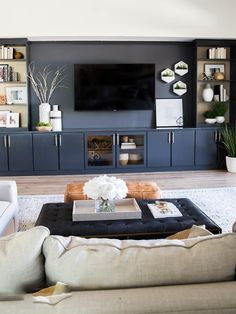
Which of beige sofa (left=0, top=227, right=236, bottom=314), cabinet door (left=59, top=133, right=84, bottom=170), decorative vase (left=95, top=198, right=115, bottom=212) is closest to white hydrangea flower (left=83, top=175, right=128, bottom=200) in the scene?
decorative vase (left=95, top=198, right=115, bottom=212)

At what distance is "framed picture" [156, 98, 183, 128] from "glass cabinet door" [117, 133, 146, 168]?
0.56 metres

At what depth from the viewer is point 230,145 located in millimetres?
6750

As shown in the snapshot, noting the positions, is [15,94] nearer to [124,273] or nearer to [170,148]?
[170,148]

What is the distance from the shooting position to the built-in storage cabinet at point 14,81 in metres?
6.60

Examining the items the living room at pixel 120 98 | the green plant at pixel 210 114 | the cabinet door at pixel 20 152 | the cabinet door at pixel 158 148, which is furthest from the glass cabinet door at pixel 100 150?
the green plant at pixel 210 114

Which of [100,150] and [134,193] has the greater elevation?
[100,150]

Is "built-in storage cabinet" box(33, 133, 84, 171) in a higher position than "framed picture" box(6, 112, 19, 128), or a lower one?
lower

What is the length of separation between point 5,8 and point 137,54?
91.0 inches

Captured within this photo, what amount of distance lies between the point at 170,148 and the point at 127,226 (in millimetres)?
4121

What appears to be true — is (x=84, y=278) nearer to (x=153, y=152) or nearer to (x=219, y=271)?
(x=219, y=271)

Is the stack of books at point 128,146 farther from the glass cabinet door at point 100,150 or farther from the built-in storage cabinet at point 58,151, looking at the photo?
→ the built-in storage cabinet at point 58,151

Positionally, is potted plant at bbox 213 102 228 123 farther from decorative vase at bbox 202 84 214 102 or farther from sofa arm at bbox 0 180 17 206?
sofa arm at bbox 0 180 17 206

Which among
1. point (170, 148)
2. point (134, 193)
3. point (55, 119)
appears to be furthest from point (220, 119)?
point (134, 193)

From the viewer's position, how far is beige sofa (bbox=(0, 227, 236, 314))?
1.10 m
